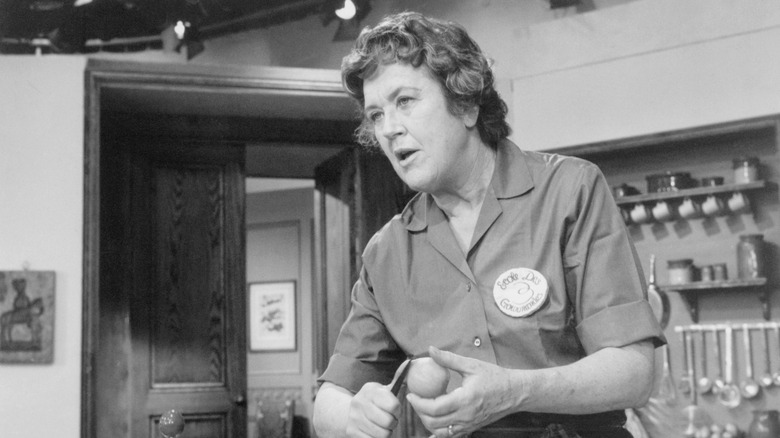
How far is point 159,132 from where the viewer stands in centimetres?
642

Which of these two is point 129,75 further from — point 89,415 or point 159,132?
point 89,415

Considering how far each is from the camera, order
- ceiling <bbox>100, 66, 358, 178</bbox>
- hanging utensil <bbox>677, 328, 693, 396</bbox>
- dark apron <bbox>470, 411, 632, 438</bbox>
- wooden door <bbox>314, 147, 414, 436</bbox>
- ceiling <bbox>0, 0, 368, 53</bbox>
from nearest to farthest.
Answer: dark apron <bbox>470, 411, 632, 438</bbox>
hanging utensil <bbox>677, 328, 693, 396</bbox>
ceiling <bbox>100, 66, 358, 178</bbox>
wooden door <bbox>314, 147, 414, 436</bbox>
ceiling <bbox>0, 0, 368, 53</bbox>

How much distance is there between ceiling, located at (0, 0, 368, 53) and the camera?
24.9 feet

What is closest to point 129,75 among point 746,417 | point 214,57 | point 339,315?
point 339,315

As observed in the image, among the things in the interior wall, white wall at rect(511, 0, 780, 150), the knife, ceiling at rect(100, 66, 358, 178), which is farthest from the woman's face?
the interior wall

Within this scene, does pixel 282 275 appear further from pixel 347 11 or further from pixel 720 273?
pixel 720 273

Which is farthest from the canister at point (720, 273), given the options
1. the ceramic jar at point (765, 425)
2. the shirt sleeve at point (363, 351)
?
Result: the shirt sleeve at point (363, 351)

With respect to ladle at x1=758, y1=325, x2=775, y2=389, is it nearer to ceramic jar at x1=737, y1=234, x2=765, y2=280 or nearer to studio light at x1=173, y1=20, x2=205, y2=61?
ceramic jar at x1=737, y1=234, x2=765, y2=280

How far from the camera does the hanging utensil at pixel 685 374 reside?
5.40 meters

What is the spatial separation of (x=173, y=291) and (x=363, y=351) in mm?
4727

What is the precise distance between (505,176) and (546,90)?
13.5ft

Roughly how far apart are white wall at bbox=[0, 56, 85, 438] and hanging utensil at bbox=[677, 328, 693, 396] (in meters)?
3.27

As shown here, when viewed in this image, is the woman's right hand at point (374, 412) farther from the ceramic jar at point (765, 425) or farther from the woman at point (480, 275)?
the ceramic jar at point (765, 425)

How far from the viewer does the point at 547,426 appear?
5.18ft
